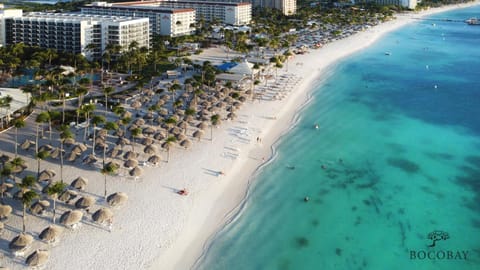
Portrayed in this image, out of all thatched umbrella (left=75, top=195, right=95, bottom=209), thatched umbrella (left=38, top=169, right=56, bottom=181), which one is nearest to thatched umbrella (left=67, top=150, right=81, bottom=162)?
thatched umbrella (left=38, top=169, right=56, bottom=181)

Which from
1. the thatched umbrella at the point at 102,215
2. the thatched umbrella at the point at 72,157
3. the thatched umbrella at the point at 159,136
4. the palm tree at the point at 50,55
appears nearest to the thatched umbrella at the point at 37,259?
the thatched umbrella at the point at 102,215

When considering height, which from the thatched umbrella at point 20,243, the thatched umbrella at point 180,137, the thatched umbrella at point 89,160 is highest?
the thatched umbrella at point 180,137

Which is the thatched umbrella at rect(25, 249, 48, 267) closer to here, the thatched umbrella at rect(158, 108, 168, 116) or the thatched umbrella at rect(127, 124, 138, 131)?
the thatched umbrella at rect(127, 124, 138, 131)

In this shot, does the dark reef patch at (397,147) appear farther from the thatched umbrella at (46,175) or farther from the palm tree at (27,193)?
the palm tree at (27,193)

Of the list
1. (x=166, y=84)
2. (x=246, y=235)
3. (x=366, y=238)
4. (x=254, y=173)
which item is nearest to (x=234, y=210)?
(x=246, y=235)

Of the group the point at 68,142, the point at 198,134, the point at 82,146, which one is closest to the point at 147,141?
the point at 198,134

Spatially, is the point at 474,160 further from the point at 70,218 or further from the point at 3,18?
the point at 3,18

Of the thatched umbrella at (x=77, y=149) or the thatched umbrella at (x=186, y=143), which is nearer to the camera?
the thatched umbrella at (x=77, y=149)
